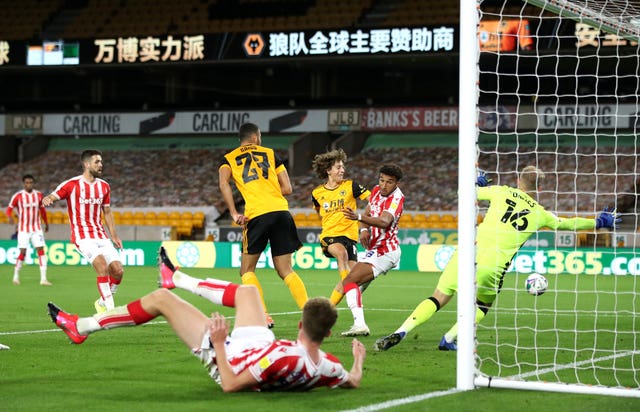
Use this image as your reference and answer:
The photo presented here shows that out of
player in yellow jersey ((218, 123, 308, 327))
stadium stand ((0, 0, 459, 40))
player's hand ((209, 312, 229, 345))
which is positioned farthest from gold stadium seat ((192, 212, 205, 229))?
player's hand ((209, 312, 229, 345))

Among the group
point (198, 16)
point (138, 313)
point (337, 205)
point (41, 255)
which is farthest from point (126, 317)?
point (198, 16)

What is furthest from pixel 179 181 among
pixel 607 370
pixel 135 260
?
pixel 607 370

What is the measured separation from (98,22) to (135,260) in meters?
13.2

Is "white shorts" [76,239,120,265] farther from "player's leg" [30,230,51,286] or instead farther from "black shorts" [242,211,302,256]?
"player's leg" [30,230,51,286]

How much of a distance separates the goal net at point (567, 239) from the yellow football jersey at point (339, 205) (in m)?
1.65

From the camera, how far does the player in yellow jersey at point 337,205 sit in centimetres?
1166

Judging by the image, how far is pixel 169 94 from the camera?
133 feet

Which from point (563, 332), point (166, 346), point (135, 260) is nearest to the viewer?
point (166, 346)

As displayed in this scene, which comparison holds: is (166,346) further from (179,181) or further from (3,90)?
(3,90)

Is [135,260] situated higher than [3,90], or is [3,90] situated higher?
[3,90]

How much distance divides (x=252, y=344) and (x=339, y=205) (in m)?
5.67

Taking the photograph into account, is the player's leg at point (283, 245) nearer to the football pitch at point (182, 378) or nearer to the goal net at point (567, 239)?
the football pitch at point (182, 378)

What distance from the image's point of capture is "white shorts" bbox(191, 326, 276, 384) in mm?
6121

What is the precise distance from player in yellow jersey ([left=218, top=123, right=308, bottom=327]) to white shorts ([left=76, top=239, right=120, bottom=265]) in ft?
8.47
